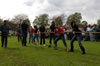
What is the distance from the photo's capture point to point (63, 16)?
2958 inches

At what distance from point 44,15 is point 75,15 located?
30022 millimetres

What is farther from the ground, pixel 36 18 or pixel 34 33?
pixel 36 18

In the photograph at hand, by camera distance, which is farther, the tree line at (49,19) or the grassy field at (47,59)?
the tree line at (49,19)

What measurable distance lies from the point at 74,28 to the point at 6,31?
543cm

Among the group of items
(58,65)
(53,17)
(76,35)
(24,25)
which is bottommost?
(58,65)

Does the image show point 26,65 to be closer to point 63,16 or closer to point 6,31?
point 6,31

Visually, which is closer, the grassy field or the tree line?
the grassy field

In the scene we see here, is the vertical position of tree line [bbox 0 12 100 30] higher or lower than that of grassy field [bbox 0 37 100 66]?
higher

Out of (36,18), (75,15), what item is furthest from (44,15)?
(75,15)

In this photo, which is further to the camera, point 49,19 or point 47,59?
point 49,19

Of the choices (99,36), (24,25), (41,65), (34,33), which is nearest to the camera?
(41,65)

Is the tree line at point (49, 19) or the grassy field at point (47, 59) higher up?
the tree line at point (49, 19)

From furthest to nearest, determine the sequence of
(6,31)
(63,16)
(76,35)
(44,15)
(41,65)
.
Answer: (44,15) → (63,16) → (6,31) → (76,35) → (41,65)

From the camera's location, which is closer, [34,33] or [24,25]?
[24,25]
